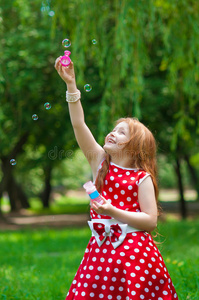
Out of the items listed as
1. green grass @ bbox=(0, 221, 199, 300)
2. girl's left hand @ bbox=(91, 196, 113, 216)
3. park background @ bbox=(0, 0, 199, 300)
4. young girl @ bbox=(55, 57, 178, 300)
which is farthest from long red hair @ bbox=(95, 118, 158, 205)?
park background @ bbox=(0, 0, 199, 300)

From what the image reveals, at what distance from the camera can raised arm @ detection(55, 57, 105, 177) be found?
8.12 feet

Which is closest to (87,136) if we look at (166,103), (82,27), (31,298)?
(31,298)

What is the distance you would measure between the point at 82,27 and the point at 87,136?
8.89ft

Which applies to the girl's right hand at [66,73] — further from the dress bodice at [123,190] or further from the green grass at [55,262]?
the green grass at [55,262]

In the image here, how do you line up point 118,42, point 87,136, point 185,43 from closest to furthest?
point 87,136, point 118,42, point 185,43

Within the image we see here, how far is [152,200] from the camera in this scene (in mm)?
2365

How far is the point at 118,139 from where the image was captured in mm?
→ 2465

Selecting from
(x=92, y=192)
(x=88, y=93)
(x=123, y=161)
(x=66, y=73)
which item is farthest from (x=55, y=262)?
(x=88, y=93)

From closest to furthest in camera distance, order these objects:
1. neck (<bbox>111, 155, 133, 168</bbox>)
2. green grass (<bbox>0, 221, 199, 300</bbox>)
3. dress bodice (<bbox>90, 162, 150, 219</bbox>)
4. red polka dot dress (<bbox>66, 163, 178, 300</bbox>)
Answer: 1. red polka dot dress (<bbox>66, 163, 178, 300</bbox>)
2. dress bodice (<bbox>90, 162, 150, 219</bbox>)
3. neck (<bbox>111, 155, 133, 168</bbox>)
4. green grass (<bbox>0, 221, 199, 300</bbox>)

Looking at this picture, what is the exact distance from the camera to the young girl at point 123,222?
7.45ft

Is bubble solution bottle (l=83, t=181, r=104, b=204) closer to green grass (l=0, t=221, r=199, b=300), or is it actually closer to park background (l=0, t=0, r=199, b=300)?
green grass (l=0, t=221, r=199, b=300)

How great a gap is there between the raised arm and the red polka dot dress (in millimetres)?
192

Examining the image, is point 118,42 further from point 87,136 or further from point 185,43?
point 87,136

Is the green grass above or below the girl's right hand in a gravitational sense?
below
